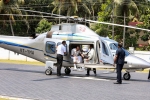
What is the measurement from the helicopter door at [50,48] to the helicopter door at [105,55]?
8.86ft

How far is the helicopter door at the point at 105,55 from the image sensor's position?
59.2 ft

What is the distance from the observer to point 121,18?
174 ft

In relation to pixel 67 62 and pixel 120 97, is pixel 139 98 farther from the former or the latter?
pixel 67 62

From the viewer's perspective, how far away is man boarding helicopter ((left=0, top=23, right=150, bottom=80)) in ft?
59.3

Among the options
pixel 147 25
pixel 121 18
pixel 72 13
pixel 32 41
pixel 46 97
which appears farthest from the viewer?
pixel 72 13

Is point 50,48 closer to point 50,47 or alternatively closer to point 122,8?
point 50,47

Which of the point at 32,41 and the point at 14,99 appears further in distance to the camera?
the point at 32,41

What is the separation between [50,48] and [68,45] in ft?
3.93

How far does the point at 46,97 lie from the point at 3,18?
147 feet

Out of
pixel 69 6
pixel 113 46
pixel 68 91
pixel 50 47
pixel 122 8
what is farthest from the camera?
pixel 69 6

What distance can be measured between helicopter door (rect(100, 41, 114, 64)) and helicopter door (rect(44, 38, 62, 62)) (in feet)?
8.86

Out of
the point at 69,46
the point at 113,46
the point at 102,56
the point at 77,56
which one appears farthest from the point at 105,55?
the point at 69,46

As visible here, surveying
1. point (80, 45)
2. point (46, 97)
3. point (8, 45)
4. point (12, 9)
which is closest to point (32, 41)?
point (8, 45)

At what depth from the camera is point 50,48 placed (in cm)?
1981
